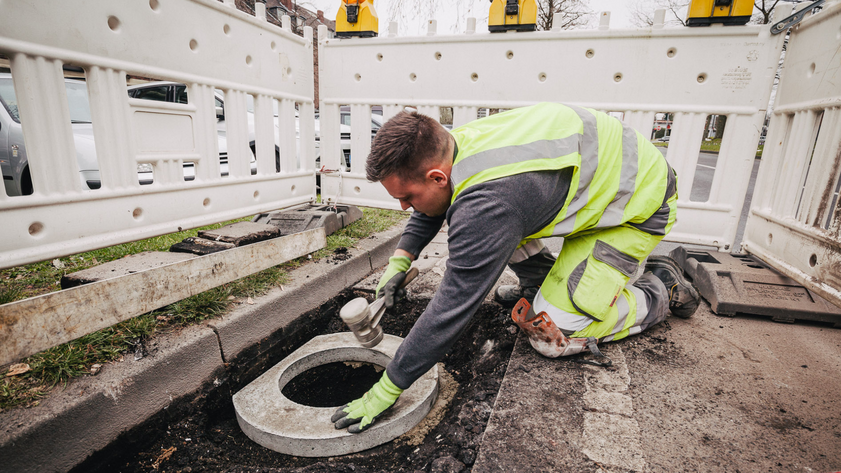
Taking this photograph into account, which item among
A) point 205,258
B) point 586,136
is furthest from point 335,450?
point 586,136

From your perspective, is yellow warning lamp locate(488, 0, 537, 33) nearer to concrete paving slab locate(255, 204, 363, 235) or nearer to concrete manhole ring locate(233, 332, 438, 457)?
concrete paving slab locate(255, 204, 363, 235)

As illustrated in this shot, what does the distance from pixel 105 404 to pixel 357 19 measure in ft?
12.1

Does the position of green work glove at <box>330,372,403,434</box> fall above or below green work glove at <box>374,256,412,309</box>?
below

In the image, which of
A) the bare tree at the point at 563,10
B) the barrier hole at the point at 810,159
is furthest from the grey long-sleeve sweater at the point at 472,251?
the bare tree at the point at 563,10

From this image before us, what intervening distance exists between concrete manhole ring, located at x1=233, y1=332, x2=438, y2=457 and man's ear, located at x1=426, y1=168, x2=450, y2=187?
0.99m

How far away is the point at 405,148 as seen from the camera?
162 centimetres

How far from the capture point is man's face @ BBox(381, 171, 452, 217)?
1714 mm

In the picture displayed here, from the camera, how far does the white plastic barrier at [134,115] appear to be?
6.86 ft

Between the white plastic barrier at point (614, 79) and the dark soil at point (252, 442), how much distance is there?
88.7 inches

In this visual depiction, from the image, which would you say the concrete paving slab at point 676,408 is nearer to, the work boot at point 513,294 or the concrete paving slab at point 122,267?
the work boot at point 513,294

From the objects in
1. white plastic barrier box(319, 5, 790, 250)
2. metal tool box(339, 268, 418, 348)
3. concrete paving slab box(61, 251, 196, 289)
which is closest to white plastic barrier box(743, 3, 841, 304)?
white plastic barrier box(319, 5, 790, 250)

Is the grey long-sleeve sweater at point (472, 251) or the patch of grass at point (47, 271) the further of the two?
the patch of grass at point (47, 271)

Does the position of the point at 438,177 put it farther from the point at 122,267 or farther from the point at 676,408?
the point at 122,267

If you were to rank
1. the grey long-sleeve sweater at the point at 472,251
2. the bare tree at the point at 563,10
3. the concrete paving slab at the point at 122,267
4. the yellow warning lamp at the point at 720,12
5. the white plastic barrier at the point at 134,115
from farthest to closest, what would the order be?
the bare tree at the point at 563,10 < the yellow warning lamp at the point at 720,12 < the white plastic barrier at the point at 134,115 < the concrete paving slab at the point at 122,267 < the grey long-sleeve sweater at the point at 472,251
